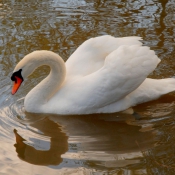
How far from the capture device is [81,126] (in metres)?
6.15

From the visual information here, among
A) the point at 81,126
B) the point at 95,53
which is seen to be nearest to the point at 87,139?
the point at 81,126

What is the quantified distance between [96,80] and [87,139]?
80 cm

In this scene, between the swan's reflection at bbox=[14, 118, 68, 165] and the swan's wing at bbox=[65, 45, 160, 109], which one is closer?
Answer: the swan's reflection at bbox=[14, 118, 68, 165]

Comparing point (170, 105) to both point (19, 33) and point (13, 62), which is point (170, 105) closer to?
point (13, 62)

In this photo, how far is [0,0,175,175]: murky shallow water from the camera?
5.17 meters

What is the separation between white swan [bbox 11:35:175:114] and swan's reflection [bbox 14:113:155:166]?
0.46 ft

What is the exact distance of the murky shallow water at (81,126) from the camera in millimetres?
5172

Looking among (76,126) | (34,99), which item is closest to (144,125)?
(76,126)

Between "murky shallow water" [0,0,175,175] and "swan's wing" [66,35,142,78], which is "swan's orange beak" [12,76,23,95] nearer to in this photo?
"murky shallow water" [0,0,175,175]

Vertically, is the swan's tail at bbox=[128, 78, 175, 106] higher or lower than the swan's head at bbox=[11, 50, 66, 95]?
lower

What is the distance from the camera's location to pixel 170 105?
6730 mm

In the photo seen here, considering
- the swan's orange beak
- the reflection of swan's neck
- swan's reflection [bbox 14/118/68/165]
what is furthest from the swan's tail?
the swan's orange beak

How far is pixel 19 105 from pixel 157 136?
85.1 inches

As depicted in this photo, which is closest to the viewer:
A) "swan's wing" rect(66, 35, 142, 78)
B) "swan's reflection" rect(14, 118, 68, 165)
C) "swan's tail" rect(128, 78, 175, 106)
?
"swan's reflection" rect(14, 118, 68, 165)
